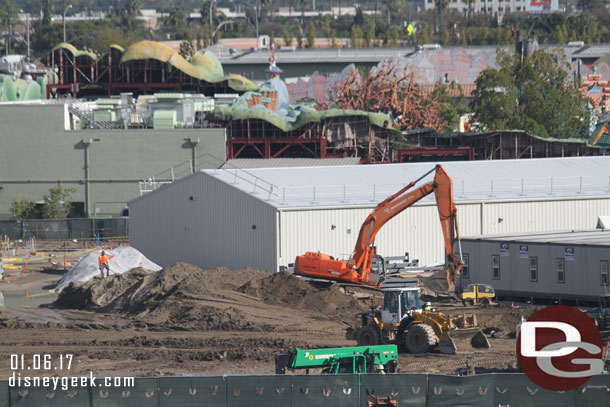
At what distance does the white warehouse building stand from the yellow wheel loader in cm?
1677

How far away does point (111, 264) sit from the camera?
4938cm

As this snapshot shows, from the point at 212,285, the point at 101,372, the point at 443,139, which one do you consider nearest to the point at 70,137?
the point at 443,139

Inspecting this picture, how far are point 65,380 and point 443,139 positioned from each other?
208 feet

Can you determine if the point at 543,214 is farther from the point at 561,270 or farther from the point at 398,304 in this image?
the point at 398,304

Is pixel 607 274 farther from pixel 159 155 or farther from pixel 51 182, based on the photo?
pixel 51 182

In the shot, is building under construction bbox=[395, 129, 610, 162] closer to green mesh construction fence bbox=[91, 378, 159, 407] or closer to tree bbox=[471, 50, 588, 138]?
tree bbox=[471, 50, 588, 138]

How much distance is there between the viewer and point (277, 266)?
48.2m

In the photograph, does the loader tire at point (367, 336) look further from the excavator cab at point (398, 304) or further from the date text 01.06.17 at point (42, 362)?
the date text 01.06.17 at point (42, 362)

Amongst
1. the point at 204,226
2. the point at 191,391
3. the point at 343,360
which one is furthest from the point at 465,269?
the point at 191,391

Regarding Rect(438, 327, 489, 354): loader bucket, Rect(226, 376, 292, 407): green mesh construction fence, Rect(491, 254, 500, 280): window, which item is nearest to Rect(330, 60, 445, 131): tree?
Rect(491, 254, 500, 280): window

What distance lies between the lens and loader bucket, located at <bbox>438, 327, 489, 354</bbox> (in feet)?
103

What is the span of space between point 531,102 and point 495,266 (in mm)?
64832

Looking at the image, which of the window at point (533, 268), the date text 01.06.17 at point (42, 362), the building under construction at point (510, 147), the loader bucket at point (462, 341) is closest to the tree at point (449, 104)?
the building under construction at point (510, 147)

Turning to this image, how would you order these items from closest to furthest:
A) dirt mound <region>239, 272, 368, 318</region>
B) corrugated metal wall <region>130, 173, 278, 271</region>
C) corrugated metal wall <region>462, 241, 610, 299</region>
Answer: corrugated metal wall <region>462, 241, 610, 299</region> < dirt mound <region>239, 272, 368, 318</region> < corrugated metal wall <region>130, 173, 278, 271</region>
